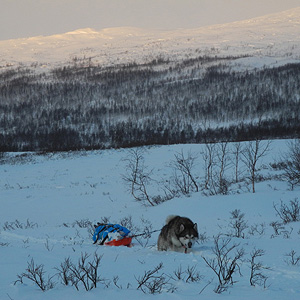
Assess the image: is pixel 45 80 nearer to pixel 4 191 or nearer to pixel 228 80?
pixel 228 80

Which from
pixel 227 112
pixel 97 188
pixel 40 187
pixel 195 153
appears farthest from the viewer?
pixel 227 112

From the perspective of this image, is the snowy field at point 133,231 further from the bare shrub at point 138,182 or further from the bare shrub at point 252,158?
the bare shrub at point 252,158

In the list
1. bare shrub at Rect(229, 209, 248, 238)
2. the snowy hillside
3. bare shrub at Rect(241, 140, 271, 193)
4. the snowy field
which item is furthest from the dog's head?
the snowy hillside

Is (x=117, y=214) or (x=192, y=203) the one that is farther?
(x=117, y=214)

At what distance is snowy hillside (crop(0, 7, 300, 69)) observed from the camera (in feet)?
446

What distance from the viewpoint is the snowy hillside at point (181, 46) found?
135875mm

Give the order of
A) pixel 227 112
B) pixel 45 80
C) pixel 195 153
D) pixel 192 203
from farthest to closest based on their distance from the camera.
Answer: pixel 45 80 → pixel 227 112 → pixel 195 153 → pixel 192 203

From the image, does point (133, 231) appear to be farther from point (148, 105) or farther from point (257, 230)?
point (148, 105)

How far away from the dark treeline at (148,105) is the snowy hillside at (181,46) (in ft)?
51.8

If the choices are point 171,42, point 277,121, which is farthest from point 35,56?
point 277,121

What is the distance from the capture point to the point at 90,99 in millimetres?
Answer: 102938

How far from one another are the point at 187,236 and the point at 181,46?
158 metres

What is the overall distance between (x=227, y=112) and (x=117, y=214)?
72.9 meters

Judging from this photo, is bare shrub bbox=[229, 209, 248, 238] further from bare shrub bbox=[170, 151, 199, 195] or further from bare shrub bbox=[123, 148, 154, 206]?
bare shrub bbox=[170, 151, 199, 195]
